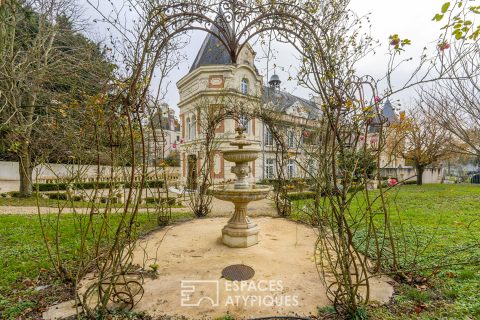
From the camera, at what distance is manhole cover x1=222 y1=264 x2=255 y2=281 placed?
334cm

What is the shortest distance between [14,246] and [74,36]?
8.05m

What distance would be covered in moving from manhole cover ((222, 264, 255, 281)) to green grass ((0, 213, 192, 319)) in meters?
1.41

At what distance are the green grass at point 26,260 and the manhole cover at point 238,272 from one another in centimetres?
141

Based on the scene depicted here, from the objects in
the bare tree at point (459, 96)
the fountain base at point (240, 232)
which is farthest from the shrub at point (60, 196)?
the bare tree at point (459, 96)

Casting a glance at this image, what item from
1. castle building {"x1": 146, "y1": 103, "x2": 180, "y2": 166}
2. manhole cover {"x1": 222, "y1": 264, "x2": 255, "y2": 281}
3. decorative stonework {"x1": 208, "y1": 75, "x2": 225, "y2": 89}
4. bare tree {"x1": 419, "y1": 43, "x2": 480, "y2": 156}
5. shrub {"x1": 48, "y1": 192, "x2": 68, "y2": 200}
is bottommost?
manhole cover {"x1": 222, "y1": 264, "x2": 255, "y2": 281}

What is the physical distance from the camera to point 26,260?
3.88 meters

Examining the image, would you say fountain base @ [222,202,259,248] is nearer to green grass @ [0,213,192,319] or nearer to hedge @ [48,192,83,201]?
green grass @ [0,213,192,319]

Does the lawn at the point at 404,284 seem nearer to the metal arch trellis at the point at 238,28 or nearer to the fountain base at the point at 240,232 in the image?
the metal arch trellis at the point at 238,28

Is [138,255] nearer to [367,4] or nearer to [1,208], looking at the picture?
[367,4]

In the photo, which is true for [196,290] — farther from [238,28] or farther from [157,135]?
[157,135]

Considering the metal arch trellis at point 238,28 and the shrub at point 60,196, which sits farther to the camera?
the shrub at point 60,196

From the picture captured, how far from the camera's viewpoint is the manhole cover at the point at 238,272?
11.0ft

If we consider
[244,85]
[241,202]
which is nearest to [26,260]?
[241,202]

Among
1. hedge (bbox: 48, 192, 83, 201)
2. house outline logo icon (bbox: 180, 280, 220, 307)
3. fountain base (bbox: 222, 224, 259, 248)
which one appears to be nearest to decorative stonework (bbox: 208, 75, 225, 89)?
hedge (bbox: 48, 192, 83, 201)
